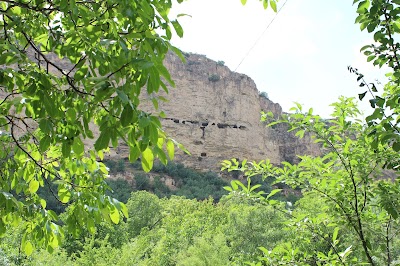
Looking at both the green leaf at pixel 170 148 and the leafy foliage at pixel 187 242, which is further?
the leafy foliage at pixel 187 242

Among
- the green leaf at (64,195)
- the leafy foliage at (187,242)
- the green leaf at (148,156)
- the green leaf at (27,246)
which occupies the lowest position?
the leafy foliage at (187,242)

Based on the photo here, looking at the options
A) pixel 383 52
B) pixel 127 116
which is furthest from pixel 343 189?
pixel 127 116

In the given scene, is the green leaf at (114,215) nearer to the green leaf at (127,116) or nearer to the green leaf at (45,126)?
the green leaf at (45,126)

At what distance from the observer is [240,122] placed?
52.1m

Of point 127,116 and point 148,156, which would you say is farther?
point 148,156

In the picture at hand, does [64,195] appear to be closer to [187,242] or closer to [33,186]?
[33,186]

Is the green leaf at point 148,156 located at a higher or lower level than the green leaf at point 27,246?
higher

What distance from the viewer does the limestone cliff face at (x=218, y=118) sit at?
164 ft

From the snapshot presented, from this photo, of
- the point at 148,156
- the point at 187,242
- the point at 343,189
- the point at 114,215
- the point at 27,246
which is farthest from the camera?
the point at 187,242

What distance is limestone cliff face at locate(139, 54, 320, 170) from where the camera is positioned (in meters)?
49.9

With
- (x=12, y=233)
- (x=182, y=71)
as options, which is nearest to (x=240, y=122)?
(x=182, y=71)

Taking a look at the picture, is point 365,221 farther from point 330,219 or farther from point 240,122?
point 240,122

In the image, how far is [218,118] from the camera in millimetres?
51875

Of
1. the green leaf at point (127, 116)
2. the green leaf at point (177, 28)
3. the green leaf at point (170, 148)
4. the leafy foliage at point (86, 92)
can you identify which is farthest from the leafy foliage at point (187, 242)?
the green leaf at point (127, 116)
